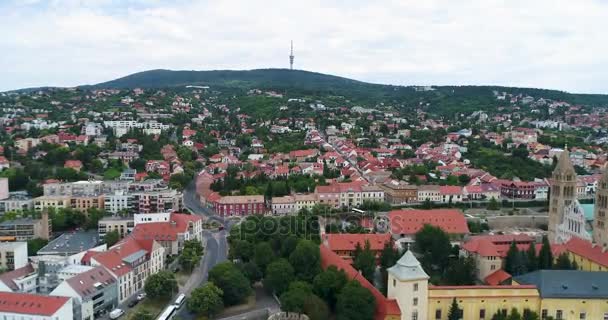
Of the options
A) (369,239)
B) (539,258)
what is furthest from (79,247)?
→ (539,258)

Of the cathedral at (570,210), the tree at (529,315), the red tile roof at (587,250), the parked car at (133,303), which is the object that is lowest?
the parked car at (133,303)

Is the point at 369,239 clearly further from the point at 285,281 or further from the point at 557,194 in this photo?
the point at 557,194

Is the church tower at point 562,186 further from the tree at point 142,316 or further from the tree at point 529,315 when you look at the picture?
the tree at point 142,316

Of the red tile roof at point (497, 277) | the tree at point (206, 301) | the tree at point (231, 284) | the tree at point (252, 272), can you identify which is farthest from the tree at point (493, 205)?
the tree at point (206, 301)

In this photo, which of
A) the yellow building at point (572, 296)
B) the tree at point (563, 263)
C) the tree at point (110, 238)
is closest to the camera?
the yellow building at point (572, 296)

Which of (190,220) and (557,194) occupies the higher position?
(557,194)

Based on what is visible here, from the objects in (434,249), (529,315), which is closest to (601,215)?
(434,249)

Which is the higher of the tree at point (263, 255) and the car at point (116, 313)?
the tree at point (263, 255)
